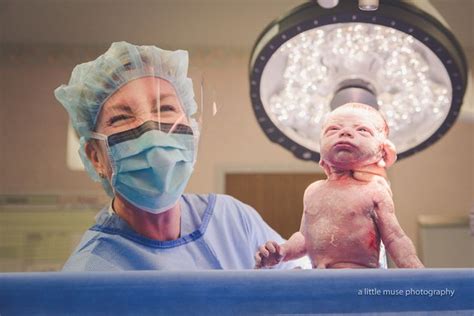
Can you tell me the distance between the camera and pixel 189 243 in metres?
1.17

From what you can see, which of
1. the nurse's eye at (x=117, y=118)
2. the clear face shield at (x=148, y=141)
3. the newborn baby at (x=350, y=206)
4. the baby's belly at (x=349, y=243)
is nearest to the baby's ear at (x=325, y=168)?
the newborn baby at (x=350, y=206)

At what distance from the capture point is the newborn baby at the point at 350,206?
1034 millimetres

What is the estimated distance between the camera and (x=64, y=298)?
90 cm

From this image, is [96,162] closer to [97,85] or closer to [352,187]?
[97,85]

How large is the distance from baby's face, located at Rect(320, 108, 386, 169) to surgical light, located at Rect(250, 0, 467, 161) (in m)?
0.11

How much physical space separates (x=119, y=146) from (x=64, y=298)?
1.01 ft

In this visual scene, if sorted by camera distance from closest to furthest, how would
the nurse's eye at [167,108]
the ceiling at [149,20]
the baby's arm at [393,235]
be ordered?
the baby's arm at [393,235] → the nurse's eye at [167,108] → the ceiling at [149,20]

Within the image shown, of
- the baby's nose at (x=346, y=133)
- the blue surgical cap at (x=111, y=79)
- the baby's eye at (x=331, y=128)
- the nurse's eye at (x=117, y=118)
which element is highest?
the blue surgical cap at (x=111, y=79)

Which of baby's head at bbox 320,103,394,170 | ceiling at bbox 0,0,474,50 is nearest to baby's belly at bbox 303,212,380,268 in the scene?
Result: baby's head at bbox 320,103,394,170

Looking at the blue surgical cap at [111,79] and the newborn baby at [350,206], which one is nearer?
the newborn baby at [350,206]

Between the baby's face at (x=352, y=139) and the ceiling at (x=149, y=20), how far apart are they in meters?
0.38

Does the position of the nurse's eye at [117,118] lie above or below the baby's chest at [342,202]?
above

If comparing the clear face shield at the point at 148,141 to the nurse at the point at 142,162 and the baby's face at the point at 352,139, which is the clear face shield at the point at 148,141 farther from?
the baby's face at the point at 352,139

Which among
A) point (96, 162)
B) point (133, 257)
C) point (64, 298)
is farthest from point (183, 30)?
point (64, 298)
